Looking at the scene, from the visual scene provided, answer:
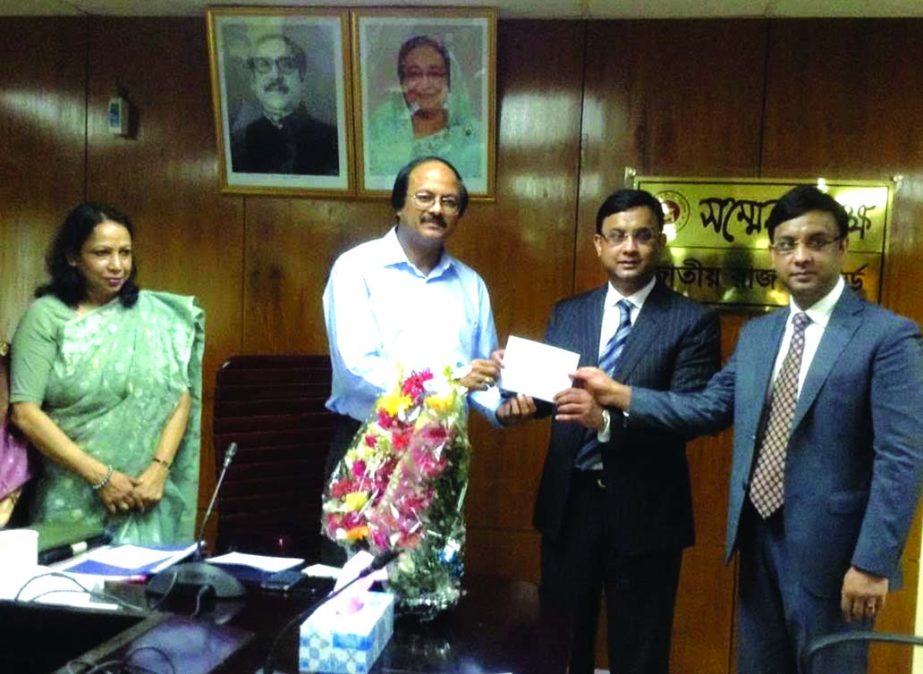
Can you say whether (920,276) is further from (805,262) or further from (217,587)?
(217,587)

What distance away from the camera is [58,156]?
3.29 metres

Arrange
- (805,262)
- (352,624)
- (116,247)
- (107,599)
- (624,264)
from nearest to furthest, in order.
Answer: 1. (352,624)
2. (107,599)
3. (805,262)
4. (624,264)
5. (116,247)

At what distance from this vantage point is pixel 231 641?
4.23ft

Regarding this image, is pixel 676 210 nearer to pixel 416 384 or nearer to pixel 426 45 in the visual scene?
pixel 426 45

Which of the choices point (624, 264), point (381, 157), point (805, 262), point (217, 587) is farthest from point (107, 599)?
point (381, 157)

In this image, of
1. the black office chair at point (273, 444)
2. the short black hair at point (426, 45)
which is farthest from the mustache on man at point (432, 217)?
the short black hair at point (426, 45)

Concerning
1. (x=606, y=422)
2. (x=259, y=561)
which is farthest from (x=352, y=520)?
(x=606, y=422)

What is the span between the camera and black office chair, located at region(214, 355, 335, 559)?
2359mm

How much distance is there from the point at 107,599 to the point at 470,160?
201 centimetres

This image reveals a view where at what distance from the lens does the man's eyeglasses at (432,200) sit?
227 cm

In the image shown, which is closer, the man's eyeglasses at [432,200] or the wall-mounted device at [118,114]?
the man's eyeglasses at [432,200]

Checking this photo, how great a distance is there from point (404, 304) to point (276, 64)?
1.24 meters

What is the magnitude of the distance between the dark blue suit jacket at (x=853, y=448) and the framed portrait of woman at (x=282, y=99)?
1812mm

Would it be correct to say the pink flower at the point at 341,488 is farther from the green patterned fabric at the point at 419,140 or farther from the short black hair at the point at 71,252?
the green patterned fabric at the point at 419,140
